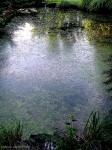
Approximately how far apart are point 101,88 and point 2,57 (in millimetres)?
2223

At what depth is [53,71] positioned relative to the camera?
5.56 metres

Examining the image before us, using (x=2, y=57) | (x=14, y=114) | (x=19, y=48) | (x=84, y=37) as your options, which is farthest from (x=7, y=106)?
(x=84, y=37)

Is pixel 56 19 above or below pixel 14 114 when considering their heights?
above

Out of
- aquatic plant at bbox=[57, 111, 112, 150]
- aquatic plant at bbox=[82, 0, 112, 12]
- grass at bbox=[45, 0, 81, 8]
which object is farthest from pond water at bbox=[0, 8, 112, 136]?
grass at bbox=[45, 0, 81, 8]

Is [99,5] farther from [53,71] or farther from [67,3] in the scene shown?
[53,71]

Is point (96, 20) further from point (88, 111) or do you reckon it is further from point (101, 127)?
point (101, 127)

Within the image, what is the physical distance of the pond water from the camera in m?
4.18

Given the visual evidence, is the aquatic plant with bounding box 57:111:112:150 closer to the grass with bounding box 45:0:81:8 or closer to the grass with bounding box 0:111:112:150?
the grass with bounding box 0:111:112:150

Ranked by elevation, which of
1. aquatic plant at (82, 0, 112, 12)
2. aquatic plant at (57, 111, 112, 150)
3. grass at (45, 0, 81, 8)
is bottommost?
aquatic plant at (57, 111, 112, 150)

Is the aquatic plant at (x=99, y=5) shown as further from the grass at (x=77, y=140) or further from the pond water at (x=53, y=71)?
the grass at (x=77, y=140)

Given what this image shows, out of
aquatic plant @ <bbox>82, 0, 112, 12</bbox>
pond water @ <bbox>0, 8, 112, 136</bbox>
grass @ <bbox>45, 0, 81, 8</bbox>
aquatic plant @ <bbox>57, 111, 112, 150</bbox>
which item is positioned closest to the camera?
aquatic plant @ <bbox>57, 111, 112, 150</bbox>

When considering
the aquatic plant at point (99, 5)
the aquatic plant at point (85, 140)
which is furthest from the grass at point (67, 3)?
the aquatic plant at point (85, 140)

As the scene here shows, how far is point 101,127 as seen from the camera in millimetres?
3293

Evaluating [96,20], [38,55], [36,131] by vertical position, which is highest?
[96,20]
